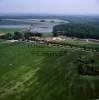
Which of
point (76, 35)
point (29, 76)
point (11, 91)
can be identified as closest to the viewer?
point (11, 91)

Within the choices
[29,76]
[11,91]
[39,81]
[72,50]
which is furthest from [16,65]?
[72,50]

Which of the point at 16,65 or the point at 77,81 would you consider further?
the point at 16,65

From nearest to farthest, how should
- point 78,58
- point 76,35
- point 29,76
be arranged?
point 29,76
point 78,58
point 76,35

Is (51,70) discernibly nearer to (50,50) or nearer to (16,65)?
(16,65)

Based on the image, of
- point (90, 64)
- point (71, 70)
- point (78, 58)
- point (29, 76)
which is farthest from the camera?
point (78, 58)

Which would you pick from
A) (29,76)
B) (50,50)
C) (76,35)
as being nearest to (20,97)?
(29,76)

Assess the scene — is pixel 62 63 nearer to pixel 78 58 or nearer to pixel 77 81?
pixel 78 58
